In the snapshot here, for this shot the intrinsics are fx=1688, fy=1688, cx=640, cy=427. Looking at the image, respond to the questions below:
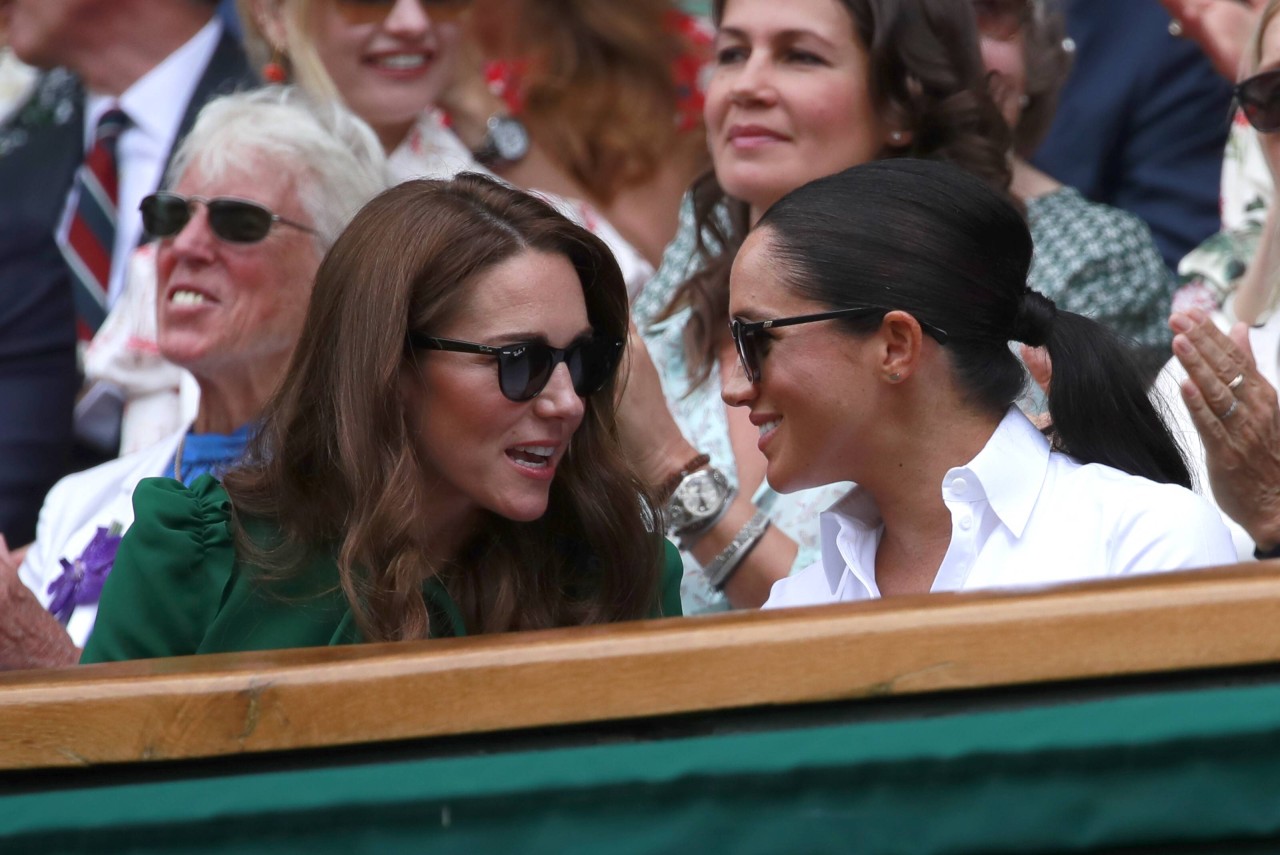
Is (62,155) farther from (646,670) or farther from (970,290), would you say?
(646,670)

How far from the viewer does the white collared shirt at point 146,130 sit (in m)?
3.94

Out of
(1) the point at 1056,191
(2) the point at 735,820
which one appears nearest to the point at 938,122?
(1) the point at 1056,191

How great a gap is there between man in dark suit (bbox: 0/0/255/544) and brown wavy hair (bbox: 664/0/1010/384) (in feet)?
5.18

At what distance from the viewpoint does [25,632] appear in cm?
247

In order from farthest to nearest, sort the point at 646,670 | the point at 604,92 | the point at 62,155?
the point at 62,155 < the point at 604,92 < the point at 646,670

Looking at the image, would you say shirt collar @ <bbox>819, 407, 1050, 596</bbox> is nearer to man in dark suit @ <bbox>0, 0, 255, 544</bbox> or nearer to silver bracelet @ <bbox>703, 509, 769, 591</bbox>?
silver bracelet @ <bbox>703, 509, 769, 591</bbox>

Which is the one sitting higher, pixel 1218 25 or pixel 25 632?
pixel 1218 25

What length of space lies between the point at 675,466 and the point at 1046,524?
0.84m

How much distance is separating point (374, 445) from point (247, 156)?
1.26 metres

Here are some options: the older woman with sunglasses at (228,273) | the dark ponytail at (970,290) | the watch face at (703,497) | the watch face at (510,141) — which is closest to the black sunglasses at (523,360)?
the dark ponytail at (970,290)

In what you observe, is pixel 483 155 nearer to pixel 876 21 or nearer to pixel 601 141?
pixel 601 141

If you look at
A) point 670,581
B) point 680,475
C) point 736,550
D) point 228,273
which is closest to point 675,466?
point 680,475

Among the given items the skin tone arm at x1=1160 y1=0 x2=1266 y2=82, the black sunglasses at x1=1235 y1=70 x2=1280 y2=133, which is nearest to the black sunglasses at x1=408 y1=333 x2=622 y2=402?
the black sunglasses at x1=1235 y1=70 x2=1280 y2=133

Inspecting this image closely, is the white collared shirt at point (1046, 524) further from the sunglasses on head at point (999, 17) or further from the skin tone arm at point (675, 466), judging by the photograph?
the sunglasses on head at point (999, 17)
